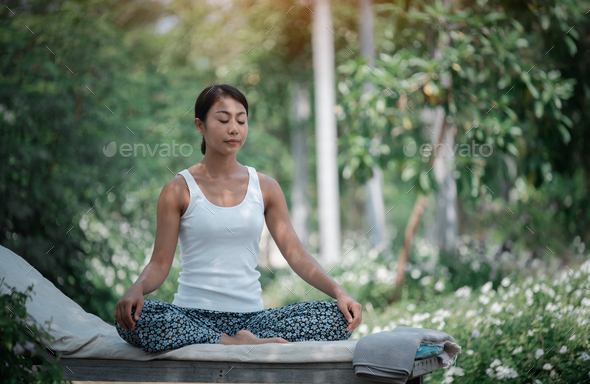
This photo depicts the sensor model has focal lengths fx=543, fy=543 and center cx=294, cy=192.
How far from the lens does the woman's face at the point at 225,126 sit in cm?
264

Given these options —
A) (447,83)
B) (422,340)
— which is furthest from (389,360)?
(447,83)

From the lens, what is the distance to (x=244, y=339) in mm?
2418

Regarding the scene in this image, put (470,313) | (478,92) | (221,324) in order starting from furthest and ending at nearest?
(478,92) → (470,313) → (221,324)

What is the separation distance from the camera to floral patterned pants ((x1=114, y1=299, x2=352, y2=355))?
90.9 inches

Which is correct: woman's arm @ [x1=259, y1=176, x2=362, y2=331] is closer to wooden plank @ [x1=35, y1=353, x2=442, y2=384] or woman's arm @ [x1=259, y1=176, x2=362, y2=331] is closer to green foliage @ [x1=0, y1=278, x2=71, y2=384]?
wooden plank @ [x1=35, y1=353, x2=442, y2=384]

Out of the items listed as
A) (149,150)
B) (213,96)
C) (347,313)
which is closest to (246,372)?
(347,313)

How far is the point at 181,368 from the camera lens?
231 centimetres

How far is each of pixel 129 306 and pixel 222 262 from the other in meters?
0.50

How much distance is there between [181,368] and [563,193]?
23.4ft

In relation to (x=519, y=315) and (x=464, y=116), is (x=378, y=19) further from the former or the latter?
(x=519, y=315)

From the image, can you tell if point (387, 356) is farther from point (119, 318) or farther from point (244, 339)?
point (119, 318)

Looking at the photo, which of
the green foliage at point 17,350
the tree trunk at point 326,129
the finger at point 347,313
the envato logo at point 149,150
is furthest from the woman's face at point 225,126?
the tree trunk at point 326,129

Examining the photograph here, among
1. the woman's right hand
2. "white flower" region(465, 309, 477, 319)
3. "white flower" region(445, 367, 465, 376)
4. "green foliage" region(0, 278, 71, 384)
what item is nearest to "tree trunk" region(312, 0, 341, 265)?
"white flower" region(465, 309, 477, 319)

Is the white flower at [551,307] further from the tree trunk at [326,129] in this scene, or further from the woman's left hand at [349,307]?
the tree trunk at [326,129]
